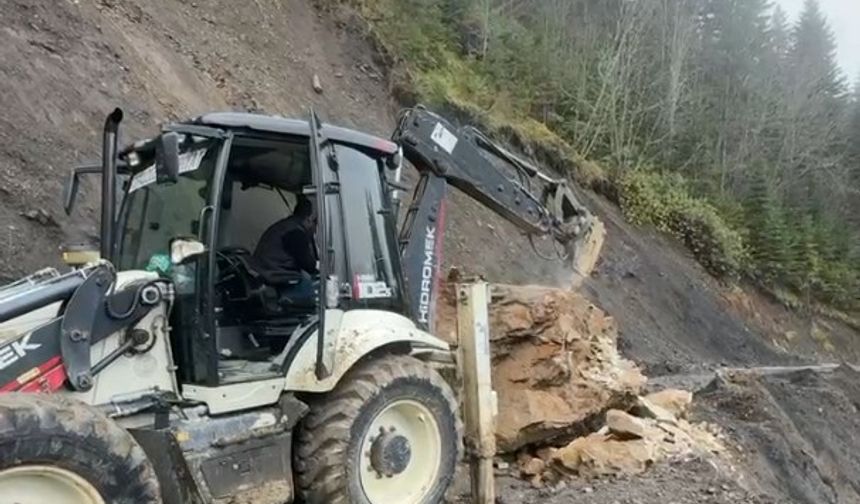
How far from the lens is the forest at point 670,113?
76.5ft

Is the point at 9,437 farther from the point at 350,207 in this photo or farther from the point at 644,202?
the point at 644,202

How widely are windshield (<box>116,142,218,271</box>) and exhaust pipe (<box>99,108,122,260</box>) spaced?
0.12m

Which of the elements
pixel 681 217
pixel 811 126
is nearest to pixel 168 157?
pixel 681 217

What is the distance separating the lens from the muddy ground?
28.1 ft

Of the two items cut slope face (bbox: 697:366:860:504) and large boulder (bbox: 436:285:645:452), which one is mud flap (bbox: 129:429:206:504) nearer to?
large boulder (bbox: 436:285:645:452)

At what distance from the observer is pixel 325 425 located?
5.26m

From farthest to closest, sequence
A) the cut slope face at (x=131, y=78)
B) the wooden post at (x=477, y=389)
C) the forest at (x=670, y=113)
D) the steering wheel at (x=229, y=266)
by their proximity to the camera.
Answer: the forest at (x=670, y=113) < the cut slope face at (x=131, y=78) < the wooden post at (x=477, y=389) < the steering wheel at (x=229, y=266)

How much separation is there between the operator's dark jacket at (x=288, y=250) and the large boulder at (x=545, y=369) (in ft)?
7.38

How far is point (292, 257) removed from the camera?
19.2ft

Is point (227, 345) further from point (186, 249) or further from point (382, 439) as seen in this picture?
point (382, 439)

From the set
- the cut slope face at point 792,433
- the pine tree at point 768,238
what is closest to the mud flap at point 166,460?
the cut slope face at point 792,433

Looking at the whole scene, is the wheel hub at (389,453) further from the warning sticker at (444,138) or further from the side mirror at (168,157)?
the warning sticker at (444,138)

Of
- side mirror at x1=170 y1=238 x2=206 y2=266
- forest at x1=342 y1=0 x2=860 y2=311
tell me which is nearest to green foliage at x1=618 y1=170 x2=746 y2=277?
forest at x1=342 y1=0 x2=860 y2=311

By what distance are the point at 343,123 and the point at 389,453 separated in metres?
11.6
